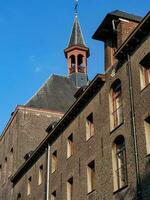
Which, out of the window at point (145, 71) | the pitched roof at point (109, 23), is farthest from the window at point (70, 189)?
the window at point (145, 71)

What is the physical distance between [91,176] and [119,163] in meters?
2.79

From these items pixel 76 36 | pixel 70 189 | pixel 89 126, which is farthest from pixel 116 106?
pixel 76 36

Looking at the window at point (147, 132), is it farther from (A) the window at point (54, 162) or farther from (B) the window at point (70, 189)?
(A) the window at point (54, 162)

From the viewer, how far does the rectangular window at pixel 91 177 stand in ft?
66.3

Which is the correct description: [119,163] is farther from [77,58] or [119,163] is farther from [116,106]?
[77,58]

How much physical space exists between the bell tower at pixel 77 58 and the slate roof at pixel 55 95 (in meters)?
0.99

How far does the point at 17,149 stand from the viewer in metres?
35.6

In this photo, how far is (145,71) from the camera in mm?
17375

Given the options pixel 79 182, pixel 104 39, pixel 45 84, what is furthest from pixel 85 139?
pixel 45 84

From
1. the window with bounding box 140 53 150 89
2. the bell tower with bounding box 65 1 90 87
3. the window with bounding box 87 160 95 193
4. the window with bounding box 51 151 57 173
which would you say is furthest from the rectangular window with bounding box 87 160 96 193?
the bell tower with bounding box 65 1 90 87

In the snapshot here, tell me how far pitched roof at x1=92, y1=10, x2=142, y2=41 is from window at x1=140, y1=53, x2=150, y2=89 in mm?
3610

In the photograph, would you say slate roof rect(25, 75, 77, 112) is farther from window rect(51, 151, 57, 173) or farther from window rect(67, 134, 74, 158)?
window rect(67, 134, 74, 158)

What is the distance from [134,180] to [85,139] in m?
5.70

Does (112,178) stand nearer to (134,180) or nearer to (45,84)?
(134,180)
